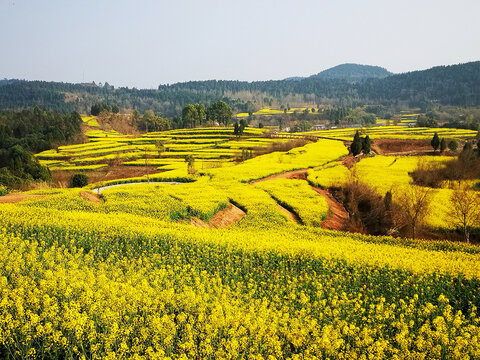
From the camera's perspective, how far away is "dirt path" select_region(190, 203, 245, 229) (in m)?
22.6

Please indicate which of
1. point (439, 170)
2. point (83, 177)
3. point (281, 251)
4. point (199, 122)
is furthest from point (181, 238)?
point (199, 122)

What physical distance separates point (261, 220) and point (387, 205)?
9315 mm

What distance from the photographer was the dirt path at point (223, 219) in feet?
74.2

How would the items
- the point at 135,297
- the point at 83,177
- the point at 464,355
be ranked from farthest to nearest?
the point at 83,177 → the point at 135,297 → the point at 464,355

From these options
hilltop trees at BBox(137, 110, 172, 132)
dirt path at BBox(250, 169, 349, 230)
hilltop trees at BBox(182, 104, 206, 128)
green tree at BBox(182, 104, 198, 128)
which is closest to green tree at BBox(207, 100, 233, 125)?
hilltop trees at BBox(182, 104, 206, 128)

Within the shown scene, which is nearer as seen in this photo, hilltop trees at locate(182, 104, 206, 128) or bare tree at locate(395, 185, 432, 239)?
bare tree at locate(395, 185, 432, 239)

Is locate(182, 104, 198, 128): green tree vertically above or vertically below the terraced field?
above

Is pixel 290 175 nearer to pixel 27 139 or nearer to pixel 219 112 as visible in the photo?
pixel 27 139

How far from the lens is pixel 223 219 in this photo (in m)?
23.4

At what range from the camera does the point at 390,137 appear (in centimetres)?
6856

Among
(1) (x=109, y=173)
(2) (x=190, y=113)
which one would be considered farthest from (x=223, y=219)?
(2) (x=190, y=113)

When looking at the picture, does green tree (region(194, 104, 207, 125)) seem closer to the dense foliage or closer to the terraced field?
the dense foliage

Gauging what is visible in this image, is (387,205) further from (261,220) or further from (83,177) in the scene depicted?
(83,177)

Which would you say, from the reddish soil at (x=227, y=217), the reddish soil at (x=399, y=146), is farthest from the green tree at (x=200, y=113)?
the reddish soil at (x=227, y=217)
